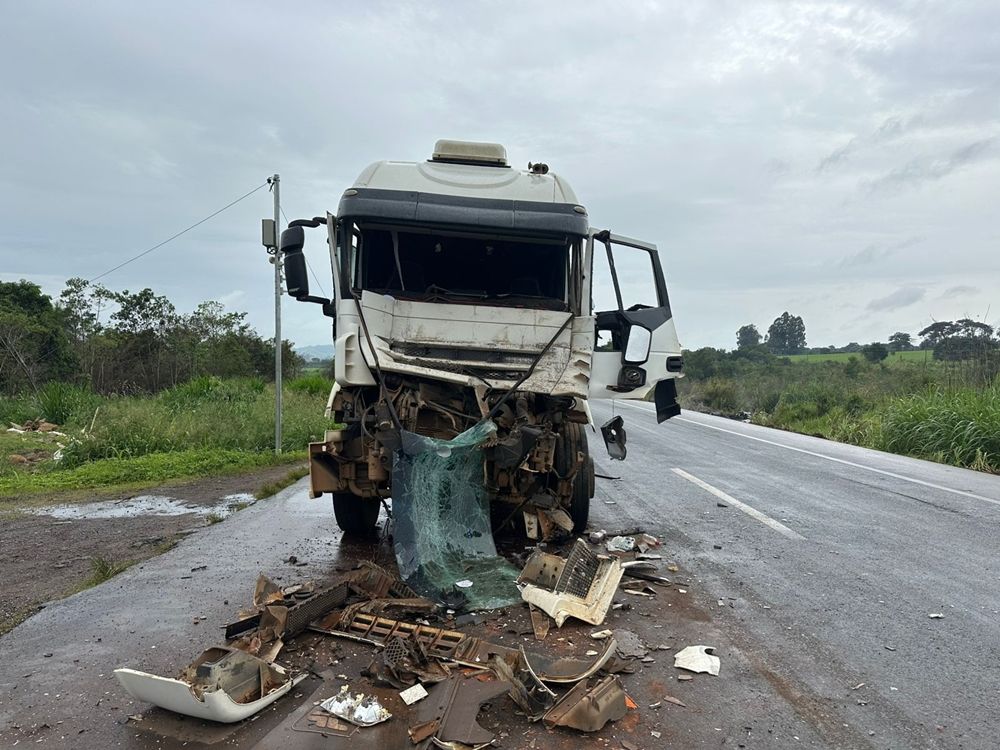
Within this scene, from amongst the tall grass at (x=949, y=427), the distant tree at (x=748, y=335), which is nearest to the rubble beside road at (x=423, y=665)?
the tall grass at (x=949, y=427)

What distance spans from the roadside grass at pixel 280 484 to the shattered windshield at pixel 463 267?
174 inches

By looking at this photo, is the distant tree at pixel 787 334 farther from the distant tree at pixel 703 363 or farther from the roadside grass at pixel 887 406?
the roadside grass at pixel 887 406

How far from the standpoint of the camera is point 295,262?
244 inches

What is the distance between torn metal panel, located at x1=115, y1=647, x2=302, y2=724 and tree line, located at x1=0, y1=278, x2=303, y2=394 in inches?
914

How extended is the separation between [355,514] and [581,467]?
221 cm

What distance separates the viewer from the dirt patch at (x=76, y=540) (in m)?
5.41

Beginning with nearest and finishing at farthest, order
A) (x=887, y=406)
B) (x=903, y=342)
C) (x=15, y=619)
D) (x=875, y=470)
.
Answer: (x=15, y=619) < (x=875, y=470) < (x=887, y=406) < (x=903, y=342)

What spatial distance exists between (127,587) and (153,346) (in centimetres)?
2507

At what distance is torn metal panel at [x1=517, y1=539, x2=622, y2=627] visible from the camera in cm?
451

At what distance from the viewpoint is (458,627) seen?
14.4ft

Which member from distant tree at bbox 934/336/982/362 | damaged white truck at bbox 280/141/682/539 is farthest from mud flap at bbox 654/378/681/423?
distant tree at bbox 934/336/982/362

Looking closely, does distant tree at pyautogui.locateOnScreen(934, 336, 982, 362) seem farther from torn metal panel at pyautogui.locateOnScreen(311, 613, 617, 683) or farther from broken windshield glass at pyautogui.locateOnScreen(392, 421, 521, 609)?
torn metal panel at pyautogui.locateOnScreen(311, 613, 617, 683)

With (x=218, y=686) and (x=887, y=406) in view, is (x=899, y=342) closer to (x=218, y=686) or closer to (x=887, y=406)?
(x=887, y=406)

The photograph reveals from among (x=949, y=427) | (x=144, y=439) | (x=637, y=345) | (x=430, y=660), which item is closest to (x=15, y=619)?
(x=430, y=660)
